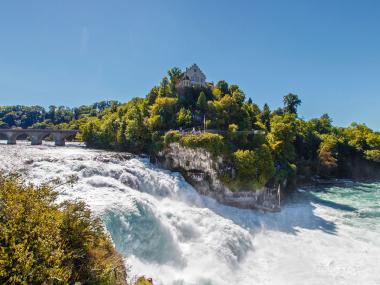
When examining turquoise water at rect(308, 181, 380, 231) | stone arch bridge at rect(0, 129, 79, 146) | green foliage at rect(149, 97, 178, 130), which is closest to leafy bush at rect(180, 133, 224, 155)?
green foliage at rect(149, 97, 178, 130)

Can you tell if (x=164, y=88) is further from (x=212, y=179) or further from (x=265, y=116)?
(x=212, y=179)

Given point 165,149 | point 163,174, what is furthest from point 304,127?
point 163,174

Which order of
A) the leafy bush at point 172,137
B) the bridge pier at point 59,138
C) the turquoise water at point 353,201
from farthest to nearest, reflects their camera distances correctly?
the bridge pier at point 59,138 → the leafy bush at point 172,137 → the turquoise water at point 353,201

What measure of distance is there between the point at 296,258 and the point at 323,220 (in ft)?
32.2

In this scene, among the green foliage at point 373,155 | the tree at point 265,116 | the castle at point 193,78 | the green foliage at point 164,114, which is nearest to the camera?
the green foliage at point 164,114

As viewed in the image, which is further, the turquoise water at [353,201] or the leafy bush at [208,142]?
the leafy bush at [208,142]

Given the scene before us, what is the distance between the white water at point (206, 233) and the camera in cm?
1736

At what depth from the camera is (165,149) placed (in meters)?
36.2

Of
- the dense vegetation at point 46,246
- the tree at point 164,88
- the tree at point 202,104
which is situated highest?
the tree at point 164,88

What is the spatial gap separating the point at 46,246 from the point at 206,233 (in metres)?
15.8

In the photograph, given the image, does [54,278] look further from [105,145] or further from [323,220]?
[105,145]

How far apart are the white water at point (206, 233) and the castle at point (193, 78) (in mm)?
23081

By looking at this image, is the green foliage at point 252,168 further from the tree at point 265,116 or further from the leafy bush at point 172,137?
the tree at point 265,116

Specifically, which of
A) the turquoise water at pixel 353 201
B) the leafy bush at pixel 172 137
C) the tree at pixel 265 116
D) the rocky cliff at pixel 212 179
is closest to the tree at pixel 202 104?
the leafy bush at pixel 172 137
